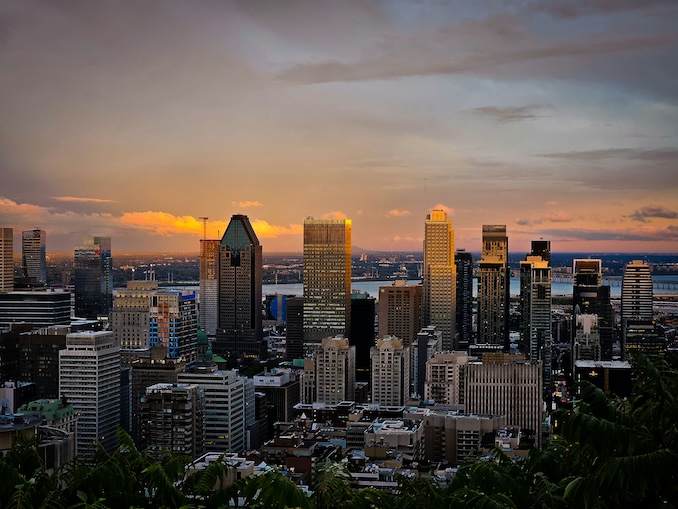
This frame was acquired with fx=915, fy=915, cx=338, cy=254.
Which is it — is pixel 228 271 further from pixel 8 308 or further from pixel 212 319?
pixel 8 308

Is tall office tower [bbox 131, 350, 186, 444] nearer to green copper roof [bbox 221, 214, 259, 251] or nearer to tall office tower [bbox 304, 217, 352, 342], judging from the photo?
tall office tower [bbox 304, 217, 352, 342]

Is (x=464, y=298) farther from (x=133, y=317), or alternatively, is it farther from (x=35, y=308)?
Answer: (x=35, y=308)

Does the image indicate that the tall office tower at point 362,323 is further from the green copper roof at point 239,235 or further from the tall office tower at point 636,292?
the tall office tower at point 636,292

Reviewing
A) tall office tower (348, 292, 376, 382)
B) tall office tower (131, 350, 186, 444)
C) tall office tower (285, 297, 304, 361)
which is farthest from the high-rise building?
tall office tower (131, 350, 186, 444)

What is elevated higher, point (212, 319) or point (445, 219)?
point (445, 219)

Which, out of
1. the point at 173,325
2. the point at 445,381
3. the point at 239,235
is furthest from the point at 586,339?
the point at 239,235

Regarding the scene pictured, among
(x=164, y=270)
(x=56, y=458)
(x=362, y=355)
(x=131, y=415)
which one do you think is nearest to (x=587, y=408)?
(x=56, y=458)
